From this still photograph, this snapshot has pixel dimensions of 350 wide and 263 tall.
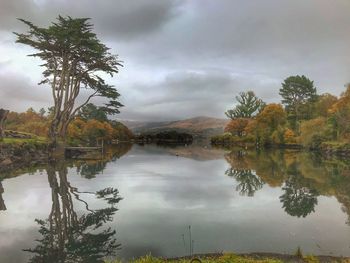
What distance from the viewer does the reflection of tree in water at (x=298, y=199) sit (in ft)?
49.8

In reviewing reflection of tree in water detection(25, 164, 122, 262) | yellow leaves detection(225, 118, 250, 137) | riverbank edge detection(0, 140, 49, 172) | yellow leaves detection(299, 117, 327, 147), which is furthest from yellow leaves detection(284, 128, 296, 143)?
reflection of tree in water detection(25, 164, 122, 262)

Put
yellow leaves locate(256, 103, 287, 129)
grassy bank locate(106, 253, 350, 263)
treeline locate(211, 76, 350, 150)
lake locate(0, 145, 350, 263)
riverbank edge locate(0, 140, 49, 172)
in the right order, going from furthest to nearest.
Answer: yellow leaves locate(256, 103, 287, 129), treeline locate(211, 76, 350, 150), riverbank edge locate(0, 140, 49, 172), lake locate(0, 145, 350, 263), grassy bank locate(106, 253, 350, 263)

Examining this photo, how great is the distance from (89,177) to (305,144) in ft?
185

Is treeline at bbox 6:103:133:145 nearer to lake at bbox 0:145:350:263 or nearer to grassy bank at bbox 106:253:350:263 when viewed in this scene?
lake at bbox 0:145:350:263

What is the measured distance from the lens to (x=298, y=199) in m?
17.7

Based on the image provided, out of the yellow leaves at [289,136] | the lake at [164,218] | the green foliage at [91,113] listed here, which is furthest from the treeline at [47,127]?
the lake at [164,218]

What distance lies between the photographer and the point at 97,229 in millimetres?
11891

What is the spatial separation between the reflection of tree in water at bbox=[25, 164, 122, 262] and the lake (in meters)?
0.03

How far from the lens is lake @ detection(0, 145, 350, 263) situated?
10.1 metres

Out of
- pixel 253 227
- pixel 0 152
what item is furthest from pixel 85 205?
pixel 0 152

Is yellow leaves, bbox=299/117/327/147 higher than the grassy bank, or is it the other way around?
yellow leaves, bbox=299/117/327/147

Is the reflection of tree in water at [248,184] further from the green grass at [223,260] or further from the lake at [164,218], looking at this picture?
the green grass at [223,260]

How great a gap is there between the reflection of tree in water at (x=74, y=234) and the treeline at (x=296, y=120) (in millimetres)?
55389

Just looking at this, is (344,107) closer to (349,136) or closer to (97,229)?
(349,136)
